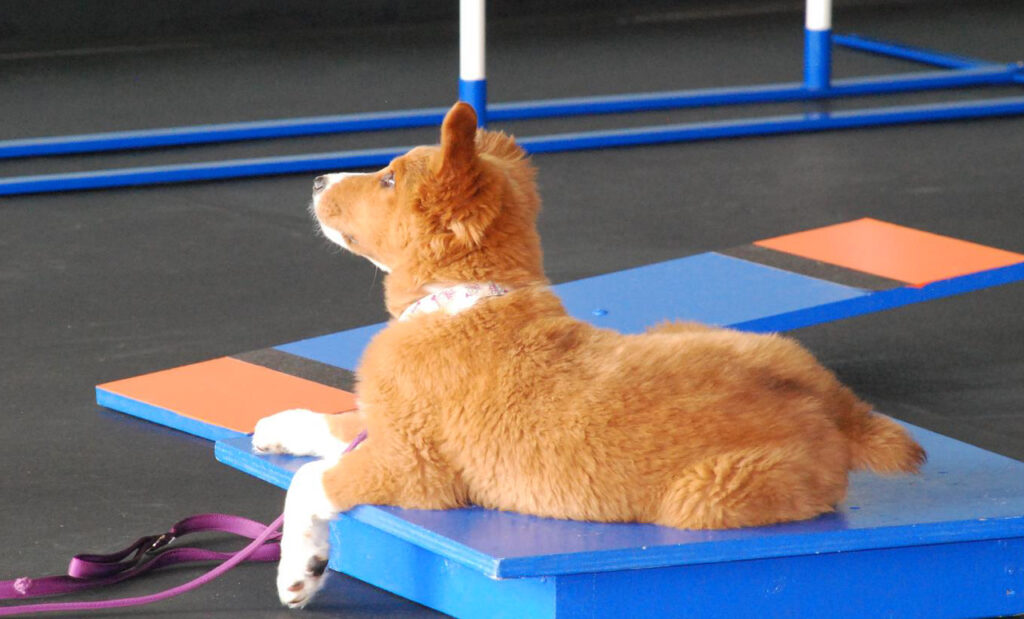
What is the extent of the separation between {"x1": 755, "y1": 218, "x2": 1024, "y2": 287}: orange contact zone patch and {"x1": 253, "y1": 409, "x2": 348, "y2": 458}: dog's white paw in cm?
177

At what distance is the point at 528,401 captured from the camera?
2.67m

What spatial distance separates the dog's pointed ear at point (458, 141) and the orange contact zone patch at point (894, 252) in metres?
1.93

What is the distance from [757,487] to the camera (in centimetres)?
267

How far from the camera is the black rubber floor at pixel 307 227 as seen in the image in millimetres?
3688

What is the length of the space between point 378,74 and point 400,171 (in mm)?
6512

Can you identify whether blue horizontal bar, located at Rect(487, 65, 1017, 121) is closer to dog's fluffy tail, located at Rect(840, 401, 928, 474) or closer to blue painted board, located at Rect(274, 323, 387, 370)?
blue painted board, located at Rect(274, 323, 387, 370)

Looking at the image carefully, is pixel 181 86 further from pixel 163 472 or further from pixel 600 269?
pixel 163 472

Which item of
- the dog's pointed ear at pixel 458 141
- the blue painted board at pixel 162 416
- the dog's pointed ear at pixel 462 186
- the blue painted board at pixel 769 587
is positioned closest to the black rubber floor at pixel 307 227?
the blue painted board at pixel 162 416

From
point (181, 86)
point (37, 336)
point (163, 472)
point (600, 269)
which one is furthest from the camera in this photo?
point (181, 86)

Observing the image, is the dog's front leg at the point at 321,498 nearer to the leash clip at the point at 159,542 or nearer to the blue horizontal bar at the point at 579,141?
the leash clip at the point at 159,542

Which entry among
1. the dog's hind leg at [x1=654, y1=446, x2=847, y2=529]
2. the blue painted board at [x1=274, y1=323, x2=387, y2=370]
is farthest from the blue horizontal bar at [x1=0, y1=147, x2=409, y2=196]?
the dog's hind leg at [x1=654, y1=446, x2=847, y2=529]

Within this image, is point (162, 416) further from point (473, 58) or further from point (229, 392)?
point (473, 58)

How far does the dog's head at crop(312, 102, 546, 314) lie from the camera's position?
104 inches

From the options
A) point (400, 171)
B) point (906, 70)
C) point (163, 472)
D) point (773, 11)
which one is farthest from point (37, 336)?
point (773, 11)
